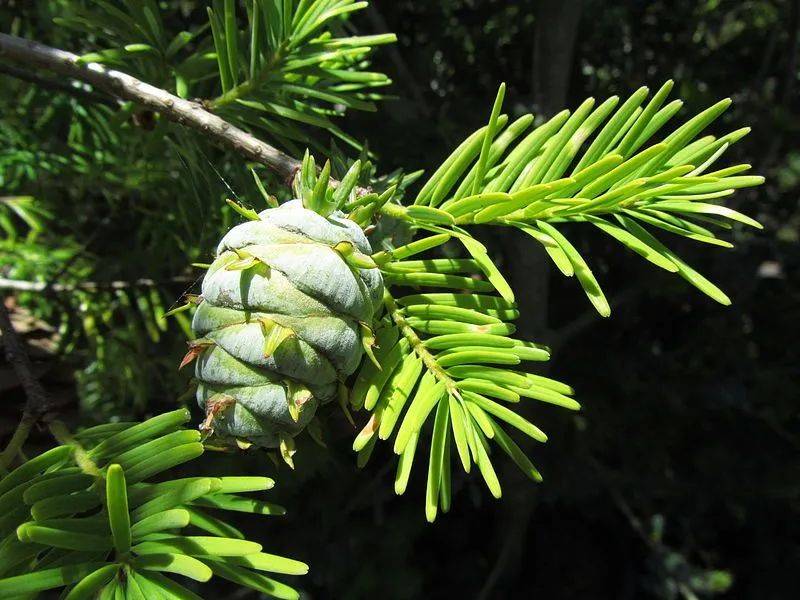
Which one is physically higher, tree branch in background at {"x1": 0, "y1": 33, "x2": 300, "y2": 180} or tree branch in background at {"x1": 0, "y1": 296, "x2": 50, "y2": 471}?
tree branch in background at {"x1": 0, "y1": 33, "x2": 300, "y2": 180}

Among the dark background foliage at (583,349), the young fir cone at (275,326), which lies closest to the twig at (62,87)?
the dark background foliage at (583,349)

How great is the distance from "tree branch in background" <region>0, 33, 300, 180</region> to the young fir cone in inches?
3.7

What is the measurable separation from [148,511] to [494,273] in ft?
0.76

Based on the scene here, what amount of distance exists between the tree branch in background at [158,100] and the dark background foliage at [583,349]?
0.29m

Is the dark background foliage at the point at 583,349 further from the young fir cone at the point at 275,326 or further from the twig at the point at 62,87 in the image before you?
the young fir cone at the point at 275,326

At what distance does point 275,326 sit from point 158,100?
233 mm

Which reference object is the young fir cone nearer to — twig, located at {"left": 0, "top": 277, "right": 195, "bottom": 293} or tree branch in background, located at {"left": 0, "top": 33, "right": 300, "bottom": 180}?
tree branch in background, located at {"left": 0, "top": 33, "right": 300, "bottom": 180}

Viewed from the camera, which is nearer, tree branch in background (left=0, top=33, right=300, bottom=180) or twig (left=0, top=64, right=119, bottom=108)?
tree branch in background (left=0, top=33, right=300, bottom=180)

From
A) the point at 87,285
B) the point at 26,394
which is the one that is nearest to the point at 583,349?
the point at 87,285

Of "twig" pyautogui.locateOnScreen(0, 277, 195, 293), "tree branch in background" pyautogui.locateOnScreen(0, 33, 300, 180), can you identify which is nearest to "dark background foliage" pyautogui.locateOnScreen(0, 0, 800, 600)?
"twig" pyautogui.locateOnScreen(0, 277, 195, 293)

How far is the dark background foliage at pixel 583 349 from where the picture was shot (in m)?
0.95

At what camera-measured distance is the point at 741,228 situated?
119 centimetres

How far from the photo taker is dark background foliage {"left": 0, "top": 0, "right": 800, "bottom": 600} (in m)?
0.95

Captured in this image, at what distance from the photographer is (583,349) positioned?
112cm
